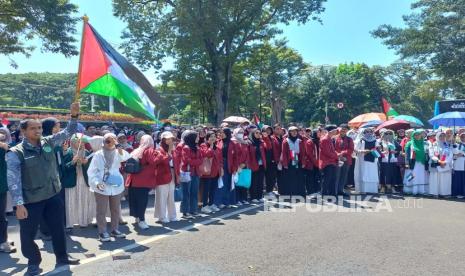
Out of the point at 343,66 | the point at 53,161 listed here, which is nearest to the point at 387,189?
the point at 53,161

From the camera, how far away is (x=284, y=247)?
6.64 meters

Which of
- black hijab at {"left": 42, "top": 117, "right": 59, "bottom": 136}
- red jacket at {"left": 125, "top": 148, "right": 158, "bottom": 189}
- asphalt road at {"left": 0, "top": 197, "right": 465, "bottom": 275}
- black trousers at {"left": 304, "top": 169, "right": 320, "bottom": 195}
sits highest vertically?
black hijab at {"left": 42, "top": 117, "right": 59, "bottom": 136}

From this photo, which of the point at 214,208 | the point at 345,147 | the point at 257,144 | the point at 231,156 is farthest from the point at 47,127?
the point at 345,147

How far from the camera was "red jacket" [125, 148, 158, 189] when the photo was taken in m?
7.85

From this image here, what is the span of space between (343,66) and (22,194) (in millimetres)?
54369

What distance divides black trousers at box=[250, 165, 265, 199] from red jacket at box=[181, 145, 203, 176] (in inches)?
92.9

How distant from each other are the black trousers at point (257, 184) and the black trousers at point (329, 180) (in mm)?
1745

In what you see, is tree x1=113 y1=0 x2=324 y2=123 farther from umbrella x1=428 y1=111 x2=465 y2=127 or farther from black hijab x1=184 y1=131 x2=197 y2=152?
black hijab x1=184 y1=131 x2=197 y2=152

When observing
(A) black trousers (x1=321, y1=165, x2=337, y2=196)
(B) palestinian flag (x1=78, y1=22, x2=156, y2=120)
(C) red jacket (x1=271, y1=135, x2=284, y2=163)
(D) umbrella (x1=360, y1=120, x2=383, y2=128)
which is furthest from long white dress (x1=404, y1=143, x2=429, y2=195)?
(D) umbrella (x1=360, y1=120, x2=383, y2=128)

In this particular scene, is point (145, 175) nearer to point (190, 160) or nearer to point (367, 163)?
point (190, 160)

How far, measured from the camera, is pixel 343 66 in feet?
184

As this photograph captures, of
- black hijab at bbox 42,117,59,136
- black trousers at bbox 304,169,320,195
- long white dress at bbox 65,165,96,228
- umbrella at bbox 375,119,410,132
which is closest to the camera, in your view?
black hijab at bbox 42,117,59,136

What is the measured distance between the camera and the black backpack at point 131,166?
7410 mm

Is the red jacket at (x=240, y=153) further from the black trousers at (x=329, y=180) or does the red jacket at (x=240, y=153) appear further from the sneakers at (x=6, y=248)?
the sneakers at (x=6, y=248)
